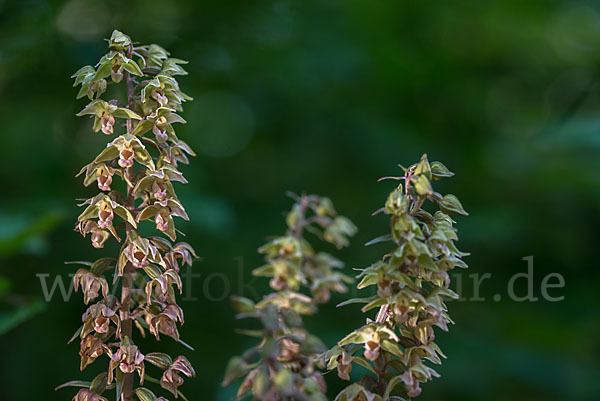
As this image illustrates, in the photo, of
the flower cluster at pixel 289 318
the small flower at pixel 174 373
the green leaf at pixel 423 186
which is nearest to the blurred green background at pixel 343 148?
the flower cluster at pixel 289 318

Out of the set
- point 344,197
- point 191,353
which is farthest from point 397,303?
point 344,197

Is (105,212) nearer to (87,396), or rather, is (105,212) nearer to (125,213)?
(125,213)

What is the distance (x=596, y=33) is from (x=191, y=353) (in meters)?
3.70

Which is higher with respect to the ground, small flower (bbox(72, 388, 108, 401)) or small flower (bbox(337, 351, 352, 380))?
small flower (bbox(337, 351, 352, 380))

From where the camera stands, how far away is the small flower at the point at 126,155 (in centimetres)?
107

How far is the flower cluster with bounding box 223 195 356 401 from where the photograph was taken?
0.86m

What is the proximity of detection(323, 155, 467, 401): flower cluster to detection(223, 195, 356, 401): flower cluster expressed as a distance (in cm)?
8

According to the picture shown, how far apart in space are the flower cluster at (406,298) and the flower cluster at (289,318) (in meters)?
0.08

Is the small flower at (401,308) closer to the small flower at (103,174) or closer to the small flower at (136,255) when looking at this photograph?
the small flower at (136,255)

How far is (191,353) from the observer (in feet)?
10.3

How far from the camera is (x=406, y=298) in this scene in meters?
1.04

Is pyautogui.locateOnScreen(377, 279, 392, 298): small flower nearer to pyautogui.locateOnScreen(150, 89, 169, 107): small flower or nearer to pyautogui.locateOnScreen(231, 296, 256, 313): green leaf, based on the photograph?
pyautogui.locateOnScreen(231, 296, 256, 313): green leaf

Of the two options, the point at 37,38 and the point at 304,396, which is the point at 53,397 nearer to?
the point at 37,38

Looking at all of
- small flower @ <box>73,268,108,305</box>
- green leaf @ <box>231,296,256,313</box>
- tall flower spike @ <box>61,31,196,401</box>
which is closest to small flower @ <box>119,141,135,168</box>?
tall flower spike @ <box>61,31,196,401</box>
